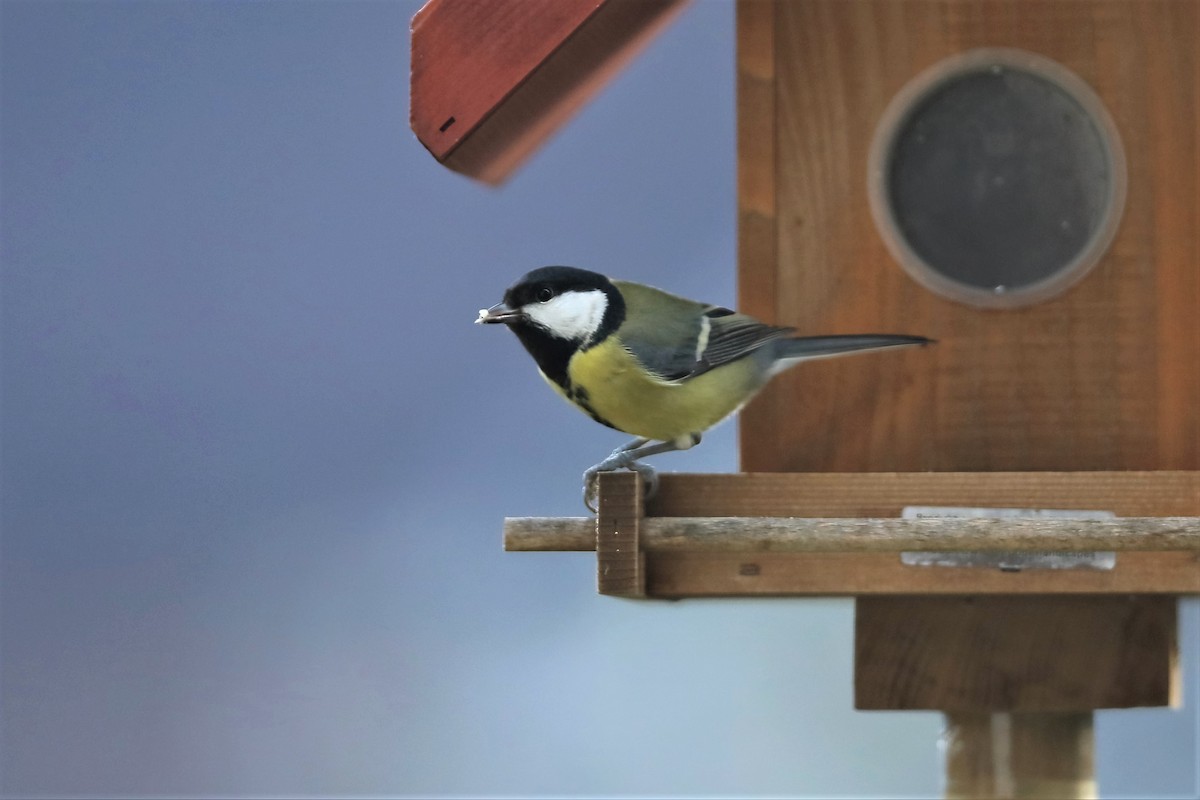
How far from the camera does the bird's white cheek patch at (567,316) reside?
1.59 meters

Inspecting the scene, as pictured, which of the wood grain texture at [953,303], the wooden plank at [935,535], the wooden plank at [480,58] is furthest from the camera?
the wood grain texture at [953,303]

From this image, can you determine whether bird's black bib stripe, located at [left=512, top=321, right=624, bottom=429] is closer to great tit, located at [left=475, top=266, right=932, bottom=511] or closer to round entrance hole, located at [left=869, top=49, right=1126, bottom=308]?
great tit, located at [left=475, top=266, right=932, bottom=511]

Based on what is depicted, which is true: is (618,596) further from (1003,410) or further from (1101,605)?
(1101,605)

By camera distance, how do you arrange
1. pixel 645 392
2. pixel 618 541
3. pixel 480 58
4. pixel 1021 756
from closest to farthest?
1. pixel 618 541
2. pixel 480 58
3. pixel 645 392
4. pixel 1021 756

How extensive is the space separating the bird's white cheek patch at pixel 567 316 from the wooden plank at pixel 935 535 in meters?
0.36

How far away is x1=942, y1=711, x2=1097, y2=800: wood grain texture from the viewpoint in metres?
1.65

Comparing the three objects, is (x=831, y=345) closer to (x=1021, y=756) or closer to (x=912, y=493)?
(x=912, y=493)

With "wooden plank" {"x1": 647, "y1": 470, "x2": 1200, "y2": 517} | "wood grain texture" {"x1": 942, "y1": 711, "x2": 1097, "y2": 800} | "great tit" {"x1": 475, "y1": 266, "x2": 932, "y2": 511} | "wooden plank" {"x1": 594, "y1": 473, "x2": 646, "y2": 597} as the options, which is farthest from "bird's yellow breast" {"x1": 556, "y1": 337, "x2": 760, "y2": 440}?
"wood grain texture" {"x1": 942, "y1": 711, "x2": 1097, "y2": 800}

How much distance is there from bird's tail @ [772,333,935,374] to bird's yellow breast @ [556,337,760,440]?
1.6 inches

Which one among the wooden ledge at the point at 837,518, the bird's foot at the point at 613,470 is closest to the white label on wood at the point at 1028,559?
the wooden ledge at the point at 837,518

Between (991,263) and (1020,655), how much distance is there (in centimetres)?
42

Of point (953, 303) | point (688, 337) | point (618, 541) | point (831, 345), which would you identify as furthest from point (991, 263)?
point (618, 541)

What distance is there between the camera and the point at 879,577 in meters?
1.42

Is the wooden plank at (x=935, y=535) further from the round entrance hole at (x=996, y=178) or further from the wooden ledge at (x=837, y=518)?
the round entrance hole at (x=996, y=178)
